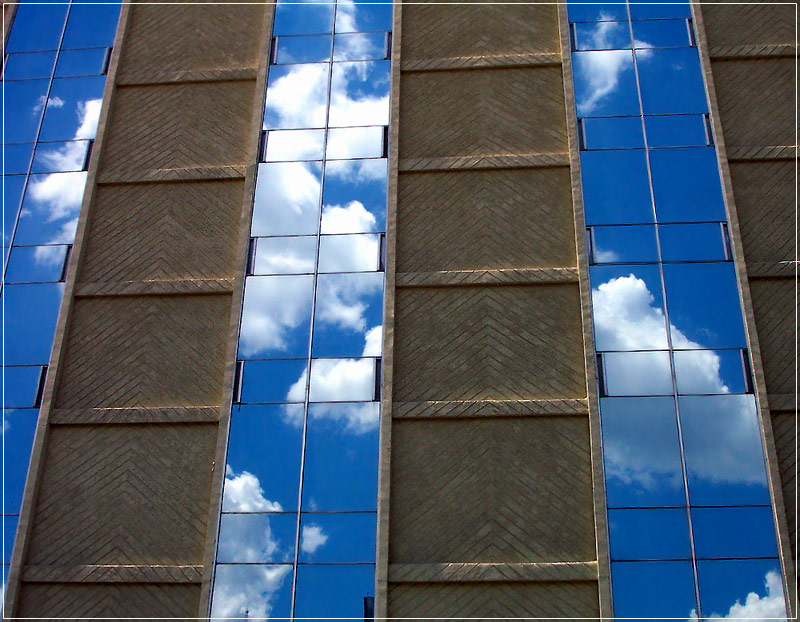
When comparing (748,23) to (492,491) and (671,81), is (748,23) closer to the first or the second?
(671,81)

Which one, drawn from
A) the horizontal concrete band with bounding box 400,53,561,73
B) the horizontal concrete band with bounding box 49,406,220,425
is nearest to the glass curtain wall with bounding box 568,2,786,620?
the horizontal concrete band with bounding box 400,53,561,73

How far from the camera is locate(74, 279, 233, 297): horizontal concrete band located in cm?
2389

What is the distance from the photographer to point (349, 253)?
24.1m

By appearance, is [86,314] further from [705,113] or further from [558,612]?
[705,113]

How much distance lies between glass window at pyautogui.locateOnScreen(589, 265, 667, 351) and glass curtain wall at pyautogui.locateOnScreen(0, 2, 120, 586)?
1465 centimetres

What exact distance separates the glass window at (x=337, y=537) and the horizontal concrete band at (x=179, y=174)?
1013 cm

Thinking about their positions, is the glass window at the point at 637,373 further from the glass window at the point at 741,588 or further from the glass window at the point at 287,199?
the glass window at the point at 287,199

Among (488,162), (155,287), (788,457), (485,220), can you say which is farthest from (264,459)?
(788,457)

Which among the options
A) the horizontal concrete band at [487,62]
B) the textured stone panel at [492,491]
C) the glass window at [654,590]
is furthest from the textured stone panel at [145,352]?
the glass window at [654,590]

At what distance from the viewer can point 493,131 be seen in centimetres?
2542

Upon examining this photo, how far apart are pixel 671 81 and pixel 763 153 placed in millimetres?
3382

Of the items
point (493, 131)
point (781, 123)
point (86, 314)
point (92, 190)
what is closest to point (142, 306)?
point (86, 314)

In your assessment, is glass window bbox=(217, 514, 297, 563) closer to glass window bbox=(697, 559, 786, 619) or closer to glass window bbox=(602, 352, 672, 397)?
glass window bbox=(602, 352, 672, 397)

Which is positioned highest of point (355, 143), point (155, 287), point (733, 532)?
point (355, 143)
